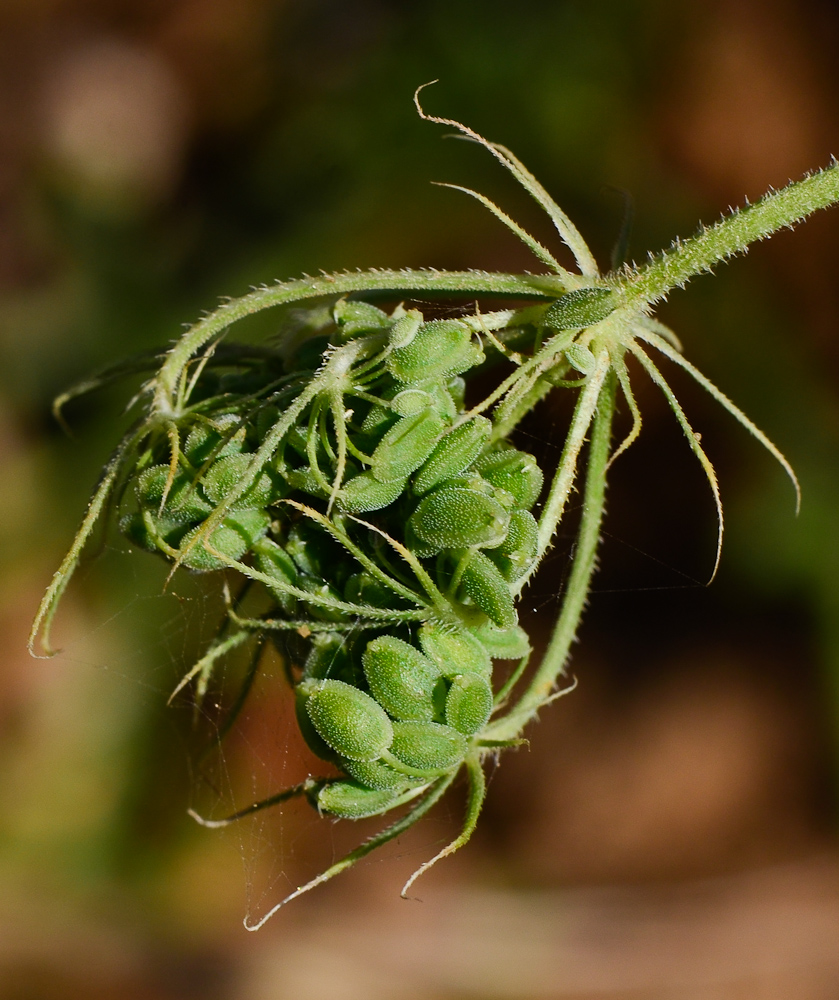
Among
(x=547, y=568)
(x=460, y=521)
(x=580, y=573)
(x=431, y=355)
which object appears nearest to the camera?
(x=460, y=521)

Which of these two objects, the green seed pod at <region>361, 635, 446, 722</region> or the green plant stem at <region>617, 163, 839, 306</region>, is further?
the green plant stem at <region>617, 163, 839, 306</region>

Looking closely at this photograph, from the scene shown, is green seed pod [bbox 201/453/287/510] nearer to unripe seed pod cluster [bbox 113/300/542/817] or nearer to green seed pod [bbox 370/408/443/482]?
unripe seed pod cluster [bbox 113/300/542/817]

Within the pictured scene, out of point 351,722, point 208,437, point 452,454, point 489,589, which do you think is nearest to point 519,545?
point 489,589

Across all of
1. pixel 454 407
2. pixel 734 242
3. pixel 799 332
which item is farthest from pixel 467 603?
pixel 799 332

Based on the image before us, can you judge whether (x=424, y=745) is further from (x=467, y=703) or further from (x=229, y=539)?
(x=229, y=539)

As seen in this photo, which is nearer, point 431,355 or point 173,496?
point 431,355

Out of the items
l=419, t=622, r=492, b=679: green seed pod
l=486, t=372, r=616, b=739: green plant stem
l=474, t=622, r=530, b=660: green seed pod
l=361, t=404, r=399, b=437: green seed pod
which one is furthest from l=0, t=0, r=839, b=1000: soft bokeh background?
l=361, t=404, r=399, b=437: green seed pod
